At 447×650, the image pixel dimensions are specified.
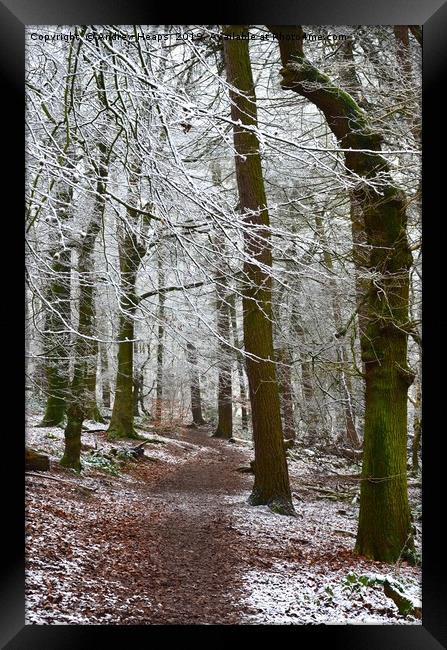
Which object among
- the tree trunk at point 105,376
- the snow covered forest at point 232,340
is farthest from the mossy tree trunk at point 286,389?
the tree trunk at point 105,376

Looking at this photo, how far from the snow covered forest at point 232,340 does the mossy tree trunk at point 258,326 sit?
0.5 inches

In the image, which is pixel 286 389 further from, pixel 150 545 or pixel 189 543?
pixel 150 545

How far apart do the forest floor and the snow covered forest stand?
10mm

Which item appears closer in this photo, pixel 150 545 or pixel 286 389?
pixel 150 545

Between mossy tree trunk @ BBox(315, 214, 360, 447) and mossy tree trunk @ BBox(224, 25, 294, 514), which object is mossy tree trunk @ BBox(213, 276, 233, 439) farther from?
mossy tree trunk @ BBox(315, 214, 360, 447)

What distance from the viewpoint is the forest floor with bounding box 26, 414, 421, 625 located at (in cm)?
242

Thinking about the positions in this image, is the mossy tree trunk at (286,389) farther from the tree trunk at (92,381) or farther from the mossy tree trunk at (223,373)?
the tree trunk at (92,381)

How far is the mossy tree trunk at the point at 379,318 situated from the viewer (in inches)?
101

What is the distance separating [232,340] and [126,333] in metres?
0.57

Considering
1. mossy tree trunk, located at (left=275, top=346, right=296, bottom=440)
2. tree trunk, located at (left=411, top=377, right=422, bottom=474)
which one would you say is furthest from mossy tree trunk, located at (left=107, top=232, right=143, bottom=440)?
tree trunk, located at (left=411, top=377, right=422, bottom=474)

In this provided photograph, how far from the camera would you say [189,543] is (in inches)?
101

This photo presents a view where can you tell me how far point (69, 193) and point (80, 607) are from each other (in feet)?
6.70

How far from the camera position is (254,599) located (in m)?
2.43

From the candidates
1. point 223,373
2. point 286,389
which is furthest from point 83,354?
point 286,389
